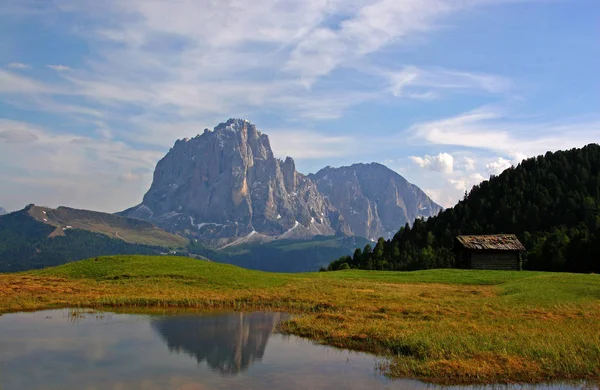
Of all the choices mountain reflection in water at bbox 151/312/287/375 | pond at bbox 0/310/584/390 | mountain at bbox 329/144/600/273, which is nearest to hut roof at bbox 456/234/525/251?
mountain at bbox 329/144/600/273

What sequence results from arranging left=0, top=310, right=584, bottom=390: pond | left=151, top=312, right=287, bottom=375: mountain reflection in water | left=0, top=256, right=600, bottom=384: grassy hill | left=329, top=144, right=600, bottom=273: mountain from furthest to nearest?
1. left=329, top=144, right=600, bottom=273: mountain
2. left=151, top=312, right=287, bottom=375: mountain reflection in water
3. left=0, top=256, right=600, bottom=384: grassy hill
4. left=0, top=310, right=584, bottom=390: pond

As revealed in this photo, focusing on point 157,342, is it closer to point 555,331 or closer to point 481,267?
point 555,331

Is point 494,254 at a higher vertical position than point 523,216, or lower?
lower

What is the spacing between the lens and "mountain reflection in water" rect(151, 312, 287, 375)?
24.1 m

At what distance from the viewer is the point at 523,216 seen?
15675cm

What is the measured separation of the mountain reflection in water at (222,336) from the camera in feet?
79.2

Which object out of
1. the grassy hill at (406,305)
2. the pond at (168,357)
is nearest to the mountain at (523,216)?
the grassy hill at (406,305)

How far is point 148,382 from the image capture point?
19781mm

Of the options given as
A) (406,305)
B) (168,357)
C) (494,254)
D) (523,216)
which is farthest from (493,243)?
(523,216)

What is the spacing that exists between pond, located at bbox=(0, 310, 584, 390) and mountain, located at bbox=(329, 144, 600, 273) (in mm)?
87809

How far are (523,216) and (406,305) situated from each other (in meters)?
132

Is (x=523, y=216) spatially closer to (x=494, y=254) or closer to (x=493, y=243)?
(x=493, y=243)

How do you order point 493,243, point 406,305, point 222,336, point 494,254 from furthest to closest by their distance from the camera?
point 493,243, point 494,254, point 406,305, point 222,336

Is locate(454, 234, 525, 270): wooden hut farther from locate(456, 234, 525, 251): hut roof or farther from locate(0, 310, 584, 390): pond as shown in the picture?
locate(0, 310, 584, 390): pond
